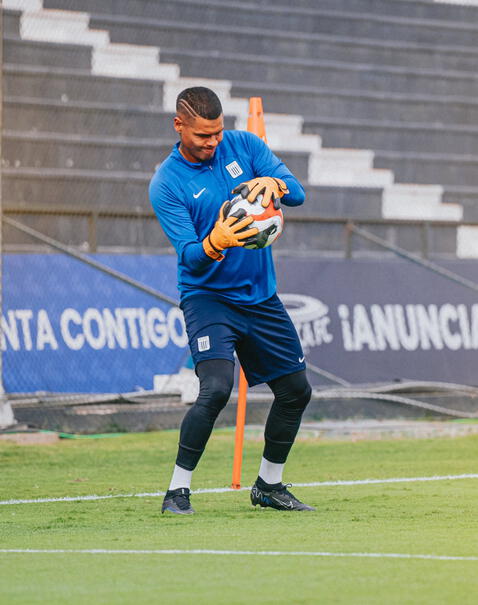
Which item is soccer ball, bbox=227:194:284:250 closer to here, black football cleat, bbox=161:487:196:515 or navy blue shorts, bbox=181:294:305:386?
navy blue shorts, bbox=181:294:305:386

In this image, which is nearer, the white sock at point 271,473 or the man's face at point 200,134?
the man's face at point 200,134

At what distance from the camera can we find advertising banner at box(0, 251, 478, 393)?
36.3ft

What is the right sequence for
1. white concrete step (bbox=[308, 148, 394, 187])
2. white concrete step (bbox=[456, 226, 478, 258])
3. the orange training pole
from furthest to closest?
1. white concrete step (bbox=[308, 148, 394, 187])
2. white concrete step (bbox=[456, 226, 478, 258])
3. the orange training pole

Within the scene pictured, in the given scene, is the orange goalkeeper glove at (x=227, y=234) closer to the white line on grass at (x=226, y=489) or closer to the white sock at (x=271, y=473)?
the white sock at (x=271, y=473)

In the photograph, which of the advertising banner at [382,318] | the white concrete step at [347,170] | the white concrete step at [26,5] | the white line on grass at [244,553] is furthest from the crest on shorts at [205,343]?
the white concrete step at [347,170]

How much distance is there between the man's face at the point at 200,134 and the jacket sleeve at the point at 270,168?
278mm

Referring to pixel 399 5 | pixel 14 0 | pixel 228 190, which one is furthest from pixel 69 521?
pixel 399 5

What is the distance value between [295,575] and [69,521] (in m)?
1.96

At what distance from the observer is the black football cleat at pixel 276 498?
614cm

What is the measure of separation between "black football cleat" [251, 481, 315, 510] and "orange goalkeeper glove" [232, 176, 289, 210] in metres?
1.43

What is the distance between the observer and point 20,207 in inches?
448

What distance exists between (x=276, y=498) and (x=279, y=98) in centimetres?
1145

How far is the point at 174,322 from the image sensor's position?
11.6 meters

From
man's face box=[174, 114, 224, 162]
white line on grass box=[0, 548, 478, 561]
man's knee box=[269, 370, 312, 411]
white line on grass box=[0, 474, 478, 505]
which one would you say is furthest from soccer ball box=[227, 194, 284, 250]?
white line on grass box=[0, 474, 478, 505]
